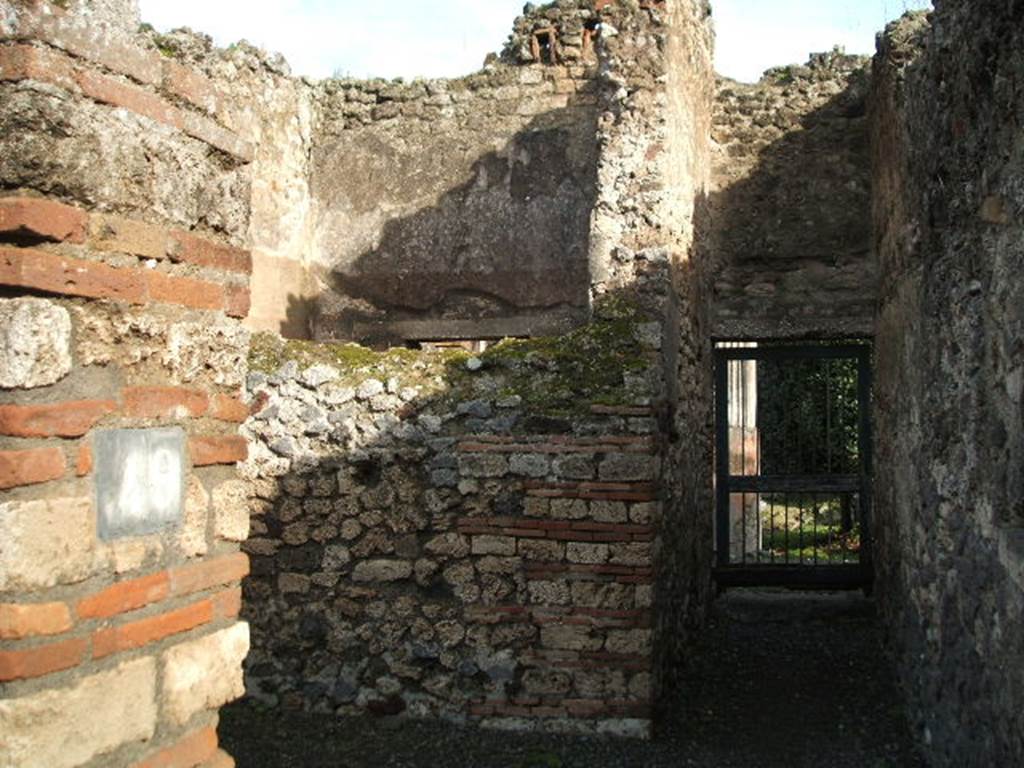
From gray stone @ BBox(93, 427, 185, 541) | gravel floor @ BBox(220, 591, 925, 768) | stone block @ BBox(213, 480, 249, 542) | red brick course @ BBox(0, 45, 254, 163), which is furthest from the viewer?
gravel floor @ BBox(220, 591, 925, 768)

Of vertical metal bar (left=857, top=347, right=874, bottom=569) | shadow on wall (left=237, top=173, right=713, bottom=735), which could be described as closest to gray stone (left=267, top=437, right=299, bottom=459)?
shadow on wall (left=237, top=173, right=713, bottom=735)

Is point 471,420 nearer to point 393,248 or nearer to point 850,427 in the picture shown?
point 393,248

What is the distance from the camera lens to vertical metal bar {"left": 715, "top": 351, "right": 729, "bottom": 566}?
8.30m

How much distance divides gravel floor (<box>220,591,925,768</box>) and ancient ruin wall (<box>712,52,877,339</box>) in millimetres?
2461

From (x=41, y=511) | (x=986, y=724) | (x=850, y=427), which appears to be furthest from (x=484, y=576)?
(x=850, y=427)

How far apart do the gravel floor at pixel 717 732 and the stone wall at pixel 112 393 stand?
2.83 meters

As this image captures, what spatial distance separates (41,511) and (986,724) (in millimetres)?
3253

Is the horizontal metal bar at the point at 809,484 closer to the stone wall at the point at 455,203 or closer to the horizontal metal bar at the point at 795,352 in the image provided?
the horizontal metal bar at the point at 795,352

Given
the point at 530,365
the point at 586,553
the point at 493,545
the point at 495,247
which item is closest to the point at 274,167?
the point at 495,247

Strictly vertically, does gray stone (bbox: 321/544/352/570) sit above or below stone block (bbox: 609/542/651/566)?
below

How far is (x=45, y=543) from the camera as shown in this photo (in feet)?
6.64

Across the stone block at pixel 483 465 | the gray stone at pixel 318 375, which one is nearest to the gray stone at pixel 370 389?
the gray stone at pixel 318 375

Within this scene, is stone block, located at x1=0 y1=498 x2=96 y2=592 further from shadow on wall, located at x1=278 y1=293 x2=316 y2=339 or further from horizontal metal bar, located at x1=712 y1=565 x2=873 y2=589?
horizontal metal bar, located at x1=712 y1=565 x2=873 y2=589

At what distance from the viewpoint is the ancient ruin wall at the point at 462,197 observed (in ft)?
26.3
